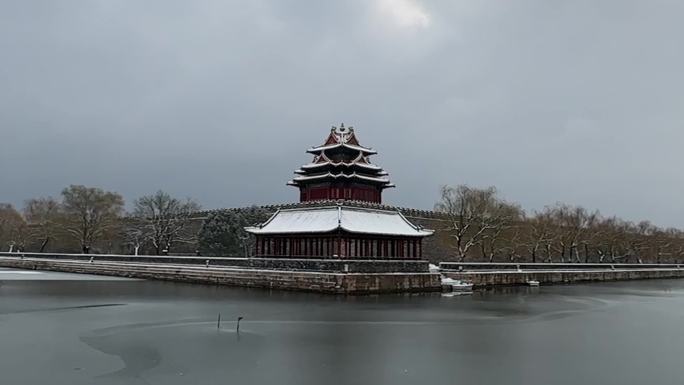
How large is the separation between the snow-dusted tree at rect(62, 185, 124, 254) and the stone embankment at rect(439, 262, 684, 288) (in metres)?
35.8

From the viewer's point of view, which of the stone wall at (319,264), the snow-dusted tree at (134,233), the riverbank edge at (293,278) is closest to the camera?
the riverbank edge at (293,278)

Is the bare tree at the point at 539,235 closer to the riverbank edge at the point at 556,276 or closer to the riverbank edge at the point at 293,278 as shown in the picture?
the riverbank edge at the point at 556,276

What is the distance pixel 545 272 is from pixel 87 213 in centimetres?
4223

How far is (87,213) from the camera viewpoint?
188 ft

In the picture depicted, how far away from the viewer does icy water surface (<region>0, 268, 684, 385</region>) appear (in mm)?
11500

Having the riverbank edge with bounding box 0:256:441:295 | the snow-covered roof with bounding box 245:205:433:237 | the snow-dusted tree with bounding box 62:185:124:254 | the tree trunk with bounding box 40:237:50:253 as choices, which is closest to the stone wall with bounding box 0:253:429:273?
the riverbank edge with bounding box 0:256:441:295

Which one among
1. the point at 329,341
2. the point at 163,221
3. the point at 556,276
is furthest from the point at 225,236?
the point at 329,341

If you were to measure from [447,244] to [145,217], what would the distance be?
3000 centimetres

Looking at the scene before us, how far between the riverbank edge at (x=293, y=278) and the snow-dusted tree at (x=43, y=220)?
62.8 ft

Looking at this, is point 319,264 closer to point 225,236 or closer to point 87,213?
point 225,236

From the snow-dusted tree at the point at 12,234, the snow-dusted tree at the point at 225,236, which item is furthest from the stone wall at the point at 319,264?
the snow-dusted tree at the point at 12,234

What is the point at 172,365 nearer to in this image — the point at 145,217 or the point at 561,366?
the point at 561,366

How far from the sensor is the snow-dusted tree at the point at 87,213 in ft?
186

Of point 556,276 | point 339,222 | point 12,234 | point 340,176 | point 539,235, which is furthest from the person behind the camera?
point 12,234
